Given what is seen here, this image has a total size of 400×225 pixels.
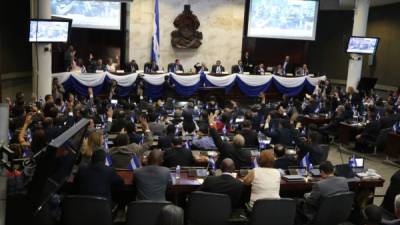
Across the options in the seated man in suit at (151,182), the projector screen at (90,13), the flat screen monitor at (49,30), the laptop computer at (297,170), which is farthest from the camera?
the projector screen at (90,13)

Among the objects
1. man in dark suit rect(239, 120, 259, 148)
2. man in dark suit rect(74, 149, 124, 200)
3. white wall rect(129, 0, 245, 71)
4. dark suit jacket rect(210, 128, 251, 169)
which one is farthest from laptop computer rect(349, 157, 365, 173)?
white wall rect(129, 0, 245, 71)

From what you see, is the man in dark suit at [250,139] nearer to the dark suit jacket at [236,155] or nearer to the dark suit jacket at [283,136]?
the dark suit jacket at [283,136]

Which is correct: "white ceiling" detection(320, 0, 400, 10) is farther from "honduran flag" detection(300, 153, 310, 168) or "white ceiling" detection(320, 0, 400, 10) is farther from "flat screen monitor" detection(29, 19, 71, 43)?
"honduran flag" detection(300, 153, 310, 168)

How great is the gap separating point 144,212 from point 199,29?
53.3 feet

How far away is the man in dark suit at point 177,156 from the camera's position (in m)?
6.62

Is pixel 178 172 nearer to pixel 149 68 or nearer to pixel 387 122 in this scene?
pixel 387 122

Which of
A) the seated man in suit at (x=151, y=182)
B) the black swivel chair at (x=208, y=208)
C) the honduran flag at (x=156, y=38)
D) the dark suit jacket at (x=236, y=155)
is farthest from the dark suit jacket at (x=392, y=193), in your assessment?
the honduran flag at (x=156, y=38)

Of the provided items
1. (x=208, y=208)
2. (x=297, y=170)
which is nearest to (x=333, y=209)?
(x=297, y=170)

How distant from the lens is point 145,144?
745 cm

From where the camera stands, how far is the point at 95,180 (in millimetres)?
5113

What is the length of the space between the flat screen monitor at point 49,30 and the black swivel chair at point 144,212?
29.5 feet

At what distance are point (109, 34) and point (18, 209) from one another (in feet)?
59.1

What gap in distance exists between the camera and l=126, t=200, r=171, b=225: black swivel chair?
4.53 m

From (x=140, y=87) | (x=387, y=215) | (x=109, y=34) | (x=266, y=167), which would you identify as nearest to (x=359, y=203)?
(x=387, y=215)
